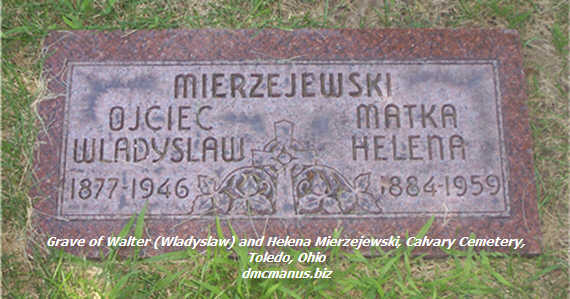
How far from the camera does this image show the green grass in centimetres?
212

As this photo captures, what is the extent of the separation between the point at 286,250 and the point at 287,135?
0.55m

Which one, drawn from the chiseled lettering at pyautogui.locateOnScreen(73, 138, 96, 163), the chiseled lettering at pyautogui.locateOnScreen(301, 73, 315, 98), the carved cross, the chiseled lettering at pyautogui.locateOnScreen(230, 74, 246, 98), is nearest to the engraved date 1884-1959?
the carved cross

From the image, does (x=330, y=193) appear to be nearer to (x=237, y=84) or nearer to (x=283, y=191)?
(x=283, y=191)

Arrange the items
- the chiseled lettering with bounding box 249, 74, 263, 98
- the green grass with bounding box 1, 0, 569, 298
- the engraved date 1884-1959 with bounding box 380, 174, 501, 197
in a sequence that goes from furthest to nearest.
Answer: the chiseled lettering with bounding box 249, 74, 263, 98 → the engraved date 1884-1959 with bounding box 380, 174, 501, 197 → the green grass with bounding box 1, 0, 569, 298

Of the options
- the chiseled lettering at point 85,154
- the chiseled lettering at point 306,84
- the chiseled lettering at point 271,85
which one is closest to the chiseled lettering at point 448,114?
the chiseled lettering at point 306,84

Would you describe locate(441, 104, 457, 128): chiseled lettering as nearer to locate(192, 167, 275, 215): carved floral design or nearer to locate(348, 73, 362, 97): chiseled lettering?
locate(348, 73, 362, 97): chiseled lettering

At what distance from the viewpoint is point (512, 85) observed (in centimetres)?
237

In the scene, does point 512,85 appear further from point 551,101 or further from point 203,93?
point 203,93

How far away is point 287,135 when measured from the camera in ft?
7.52

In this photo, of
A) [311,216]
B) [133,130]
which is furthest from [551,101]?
[133,130]

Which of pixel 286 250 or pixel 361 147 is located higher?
pixel 361 147

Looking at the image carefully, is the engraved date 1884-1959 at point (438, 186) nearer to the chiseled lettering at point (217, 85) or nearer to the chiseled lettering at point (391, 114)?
the chiseled lettering at point (391, 114)

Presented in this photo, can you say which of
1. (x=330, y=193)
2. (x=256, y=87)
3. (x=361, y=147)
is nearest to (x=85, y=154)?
(x=256, y=87)

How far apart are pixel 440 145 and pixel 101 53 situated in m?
1.76
